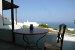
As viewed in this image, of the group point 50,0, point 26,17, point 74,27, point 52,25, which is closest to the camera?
point 74,27

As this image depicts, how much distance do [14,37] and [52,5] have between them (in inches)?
88.1

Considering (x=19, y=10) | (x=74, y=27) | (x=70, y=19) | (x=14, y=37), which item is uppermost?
(x=19, y=10)

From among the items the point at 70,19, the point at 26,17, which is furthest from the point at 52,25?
the point at 26,17

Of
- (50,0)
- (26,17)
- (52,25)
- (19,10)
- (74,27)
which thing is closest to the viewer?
(74,27)

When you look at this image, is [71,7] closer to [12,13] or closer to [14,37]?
[12,13]

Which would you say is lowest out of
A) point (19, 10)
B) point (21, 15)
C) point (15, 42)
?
point (15, 42)

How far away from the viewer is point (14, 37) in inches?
112

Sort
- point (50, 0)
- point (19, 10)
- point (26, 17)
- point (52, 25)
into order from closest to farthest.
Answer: point (52, 25) → point (50, 0) → point (26, 17) → point (19, 10)

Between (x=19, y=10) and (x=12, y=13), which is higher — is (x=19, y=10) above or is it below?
above

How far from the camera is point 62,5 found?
242 cm

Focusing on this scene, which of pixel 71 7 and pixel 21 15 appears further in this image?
pixel 21 15

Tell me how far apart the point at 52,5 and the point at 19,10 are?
169 cm

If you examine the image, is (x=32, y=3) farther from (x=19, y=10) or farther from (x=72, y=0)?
(x=72, y=0)

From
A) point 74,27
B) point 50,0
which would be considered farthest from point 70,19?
point 50,0
